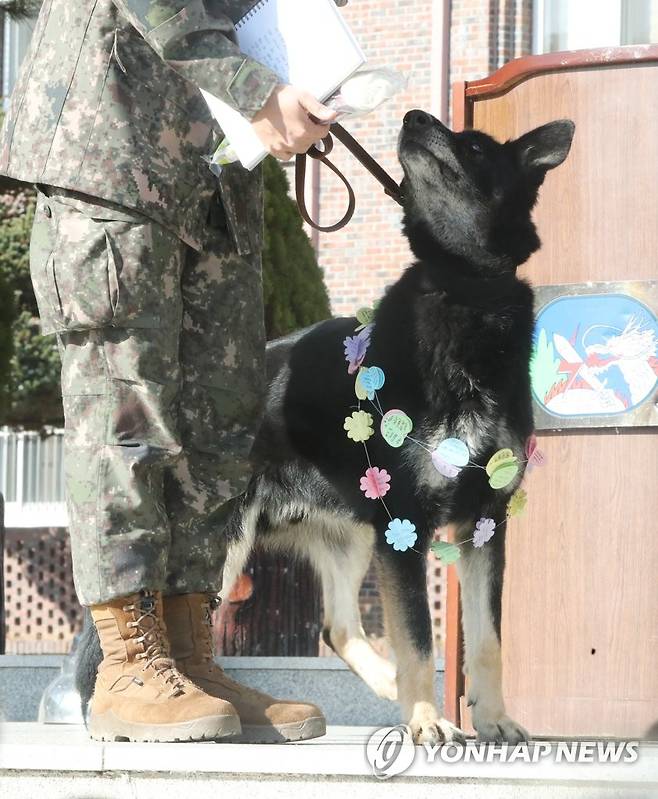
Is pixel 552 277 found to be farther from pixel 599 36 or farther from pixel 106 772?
pixel 599 36

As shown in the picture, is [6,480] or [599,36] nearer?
[599,36]

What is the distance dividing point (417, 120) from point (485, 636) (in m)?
1.48

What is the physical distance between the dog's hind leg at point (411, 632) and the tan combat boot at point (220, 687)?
0.26 metres

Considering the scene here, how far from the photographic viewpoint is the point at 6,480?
52.7 ft

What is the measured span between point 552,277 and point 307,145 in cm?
164

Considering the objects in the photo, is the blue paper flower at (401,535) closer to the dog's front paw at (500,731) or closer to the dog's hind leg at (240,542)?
the dog's front paw at (500,731)

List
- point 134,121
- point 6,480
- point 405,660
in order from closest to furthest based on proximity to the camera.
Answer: point 134,121 → point 405,660 → point 6,480

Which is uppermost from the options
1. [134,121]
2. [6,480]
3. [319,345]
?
[134,121]

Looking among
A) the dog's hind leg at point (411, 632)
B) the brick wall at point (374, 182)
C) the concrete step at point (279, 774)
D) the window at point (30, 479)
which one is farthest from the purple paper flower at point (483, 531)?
the window at point (30, 479)

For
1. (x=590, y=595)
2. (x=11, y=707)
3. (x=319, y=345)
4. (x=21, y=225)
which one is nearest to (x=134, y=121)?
(x=319, y=345)

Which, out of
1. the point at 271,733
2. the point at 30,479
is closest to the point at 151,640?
the point at 271,733

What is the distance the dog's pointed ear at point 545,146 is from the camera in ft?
12.2

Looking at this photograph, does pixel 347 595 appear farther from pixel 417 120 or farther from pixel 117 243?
pixel 117 243

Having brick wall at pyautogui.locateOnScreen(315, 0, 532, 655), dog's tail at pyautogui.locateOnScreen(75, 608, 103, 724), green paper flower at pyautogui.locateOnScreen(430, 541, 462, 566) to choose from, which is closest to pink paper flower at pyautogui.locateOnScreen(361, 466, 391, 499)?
green paper flower at pyautogui.locateOnScreen(430, 541, 462, 566)
